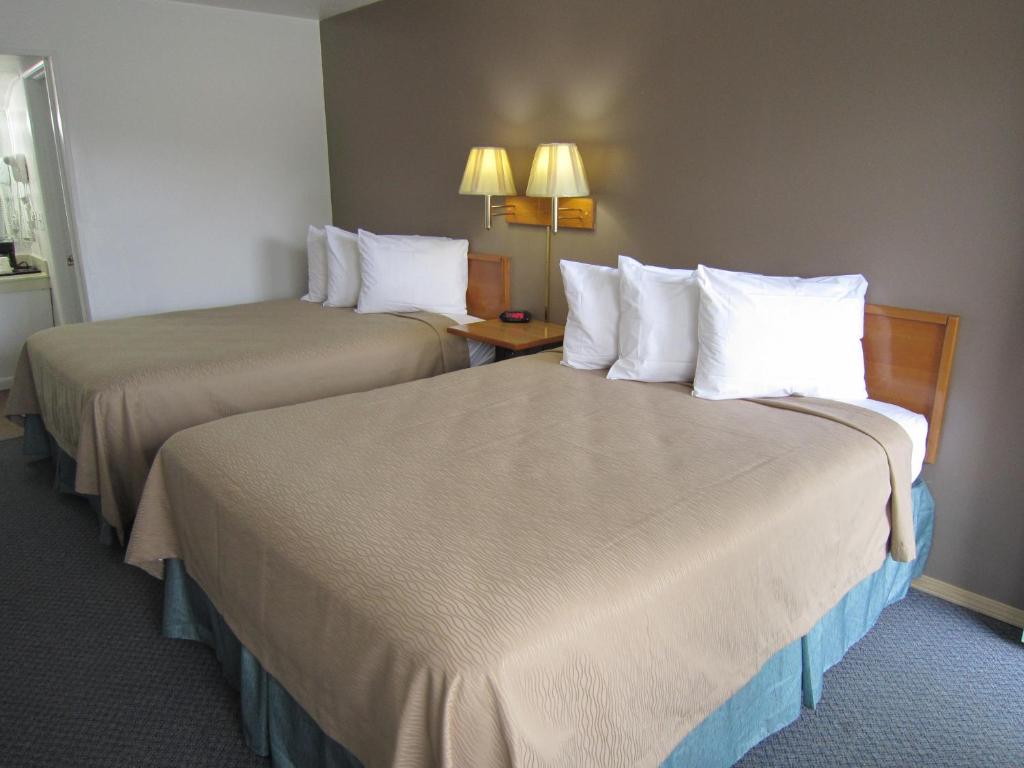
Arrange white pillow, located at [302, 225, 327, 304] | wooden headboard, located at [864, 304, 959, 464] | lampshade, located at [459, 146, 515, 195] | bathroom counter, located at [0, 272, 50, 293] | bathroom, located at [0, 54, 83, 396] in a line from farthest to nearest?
1. bathroom counter, located at [0, 272, 50, 293]
2. bathroom, located at [0, 54, 83, 396]
3. white pillow, located at [302, 225, 327, 304]
4. lampshade, located at [459, 146, 515, 195]
5. wooden headboard, located at [864, 304, 959, 464]

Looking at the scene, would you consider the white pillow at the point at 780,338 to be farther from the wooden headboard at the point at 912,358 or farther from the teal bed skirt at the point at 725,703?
the teal bed skirt at the point at 725,703

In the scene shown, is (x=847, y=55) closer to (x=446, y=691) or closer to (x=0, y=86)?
(x=446, y=691)

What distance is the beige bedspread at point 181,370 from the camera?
2.45 meters

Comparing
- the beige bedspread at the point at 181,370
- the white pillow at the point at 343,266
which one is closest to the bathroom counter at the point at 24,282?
the beige bedspread at the point at 181,370

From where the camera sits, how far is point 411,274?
11.4 feet

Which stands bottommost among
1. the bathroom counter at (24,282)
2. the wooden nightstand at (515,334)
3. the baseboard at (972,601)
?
the baseboard at (972,601)

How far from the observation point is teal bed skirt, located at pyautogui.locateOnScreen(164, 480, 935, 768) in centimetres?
148

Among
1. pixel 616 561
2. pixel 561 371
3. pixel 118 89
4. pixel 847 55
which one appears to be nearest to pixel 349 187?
pixel 118 89

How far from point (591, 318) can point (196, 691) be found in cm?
167

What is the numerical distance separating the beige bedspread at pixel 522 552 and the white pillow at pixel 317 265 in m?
1.87

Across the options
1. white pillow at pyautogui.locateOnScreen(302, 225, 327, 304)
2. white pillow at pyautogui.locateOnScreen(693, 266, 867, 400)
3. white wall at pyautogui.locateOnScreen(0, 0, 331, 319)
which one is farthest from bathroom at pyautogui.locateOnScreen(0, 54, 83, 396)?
white pillow at pyautogui.locateOnScreen(693, 266, 867, 400)

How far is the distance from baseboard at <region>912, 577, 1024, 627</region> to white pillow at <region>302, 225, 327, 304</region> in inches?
120

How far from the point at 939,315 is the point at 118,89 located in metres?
3.84

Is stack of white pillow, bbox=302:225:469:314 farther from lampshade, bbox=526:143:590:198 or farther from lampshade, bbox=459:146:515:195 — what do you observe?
lampshade, bbox=526:143:590:198
